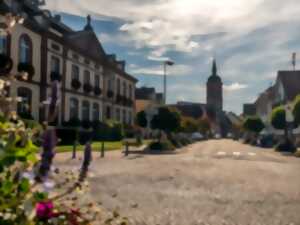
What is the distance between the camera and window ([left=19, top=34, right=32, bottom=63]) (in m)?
31.3

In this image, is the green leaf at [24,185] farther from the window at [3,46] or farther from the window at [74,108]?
the window at [74,108]

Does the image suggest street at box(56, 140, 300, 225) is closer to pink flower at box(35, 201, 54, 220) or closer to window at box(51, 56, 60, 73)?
pink flower at box(35, 201, 54, 220)

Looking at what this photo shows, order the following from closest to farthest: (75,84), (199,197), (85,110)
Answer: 1. (199,197)
2. (75,84)
3. (85,110)

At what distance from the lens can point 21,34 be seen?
31188mm

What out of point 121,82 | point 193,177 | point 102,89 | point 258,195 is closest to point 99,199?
point 258,195

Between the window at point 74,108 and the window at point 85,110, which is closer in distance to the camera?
the window at point 74,108

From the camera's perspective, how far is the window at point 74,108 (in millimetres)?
40875

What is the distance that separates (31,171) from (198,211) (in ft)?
20.8

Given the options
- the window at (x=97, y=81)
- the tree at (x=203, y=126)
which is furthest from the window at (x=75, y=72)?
the tree at (x=203, y=126)

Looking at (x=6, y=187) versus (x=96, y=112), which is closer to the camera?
(x=6, y=187)

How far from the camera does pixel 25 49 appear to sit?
31.9 metres

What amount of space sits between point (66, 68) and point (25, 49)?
23.7 feet

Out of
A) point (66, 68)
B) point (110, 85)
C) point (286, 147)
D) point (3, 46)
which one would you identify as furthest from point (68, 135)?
point (110, 85)

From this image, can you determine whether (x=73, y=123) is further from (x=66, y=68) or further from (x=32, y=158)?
(x=32, y=158)
